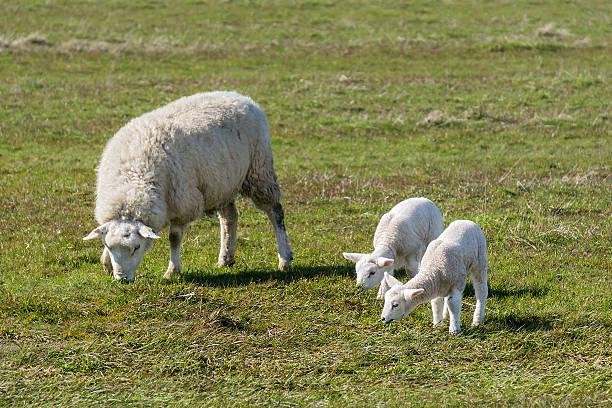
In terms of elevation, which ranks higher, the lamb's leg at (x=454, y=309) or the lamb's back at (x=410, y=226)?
the lamb's back at (x=410, y=226)

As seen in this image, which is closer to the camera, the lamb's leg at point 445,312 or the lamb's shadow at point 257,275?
the lamb's leg at point 445,312

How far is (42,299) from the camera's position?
7.63 m

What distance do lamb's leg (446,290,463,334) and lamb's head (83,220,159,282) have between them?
3.23 metres

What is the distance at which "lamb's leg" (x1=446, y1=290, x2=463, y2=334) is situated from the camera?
6.86 metres

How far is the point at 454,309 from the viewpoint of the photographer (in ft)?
22.6

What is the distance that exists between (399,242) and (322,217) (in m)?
3.58

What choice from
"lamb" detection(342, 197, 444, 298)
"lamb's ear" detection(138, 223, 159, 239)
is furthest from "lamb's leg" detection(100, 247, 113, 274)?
"lamb" detection(342, 197, 444, 298)

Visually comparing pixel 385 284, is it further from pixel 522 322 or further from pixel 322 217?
pixel 322 217

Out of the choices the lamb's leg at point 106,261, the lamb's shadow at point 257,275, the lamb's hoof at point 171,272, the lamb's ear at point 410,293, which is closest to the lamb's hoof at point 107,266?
the lamb's leg at point 106,261

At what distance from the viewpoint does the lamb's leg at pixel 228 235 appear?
30.8ft

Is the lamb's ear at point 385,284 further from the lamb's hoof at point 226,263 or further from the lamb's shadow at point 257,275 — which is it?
the lamb's hoof at point 226,263

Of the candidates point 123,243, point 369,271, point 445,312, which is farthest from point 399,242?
point 123,243

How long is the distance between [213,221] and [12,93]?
1121 centimetres

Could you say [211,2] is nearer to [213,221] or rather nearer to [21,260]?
[213,221]
